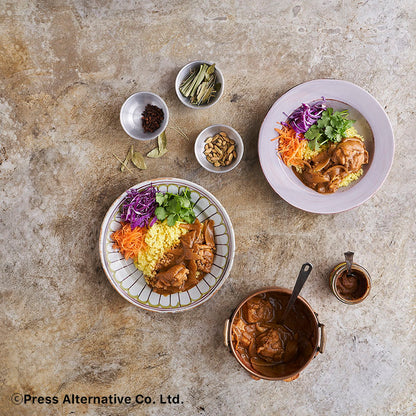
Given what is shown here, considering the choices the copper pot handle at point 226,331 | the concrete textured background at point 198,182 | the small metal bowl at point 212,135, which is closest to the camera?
the copper pot handle at point 226,331

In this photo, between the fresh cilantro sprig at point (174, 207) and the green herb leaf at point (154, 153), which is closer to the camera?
the fresh cilantro sprig at point (174, 207)

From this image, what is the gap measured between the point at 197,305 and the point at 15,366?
6.23 ft

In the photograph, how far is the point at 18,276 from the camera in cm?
333

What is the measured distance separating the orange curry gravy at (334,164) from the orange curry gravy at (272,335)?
1034 mm

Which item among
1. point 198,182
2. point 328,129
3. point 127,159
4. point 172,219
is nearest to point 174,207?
point 172,219

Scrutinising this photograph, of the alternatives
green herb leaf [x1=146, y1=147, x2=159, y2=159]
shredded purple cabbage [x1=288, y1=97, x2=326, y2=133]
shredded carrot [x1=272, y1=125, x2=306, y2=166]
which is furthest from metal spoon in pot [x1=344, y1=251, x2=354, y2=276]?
green herb leaf [x1=146, y1=147, x2=159, y2=159]

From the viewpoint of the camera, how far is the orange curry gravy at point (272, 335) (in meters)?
2.99

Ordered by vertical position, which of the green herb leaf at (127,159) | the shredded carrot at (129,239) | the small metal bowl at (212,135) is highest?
the small metal bowl at (212,135)

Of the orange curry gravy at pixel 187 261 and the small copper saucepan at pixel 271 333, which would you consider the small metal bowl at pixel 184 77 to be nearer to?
the orange curry gravy at pixel 187 261

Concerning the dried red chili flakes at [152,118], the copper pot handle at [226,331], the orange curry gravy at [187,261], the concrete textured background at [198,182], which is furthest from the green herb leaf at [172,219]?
the copper pot handle at [226,331]

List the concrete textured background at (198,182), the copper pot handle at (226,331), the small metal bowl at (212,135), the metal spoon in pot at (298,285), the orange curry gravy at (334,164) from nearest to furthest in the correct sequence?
the metal spoon in pot at (298,285), the copper pot handle at (226,331), the orange curry gravy at (334,164), the small metal bowl at (212,135), the concrete textured background at (198,182)

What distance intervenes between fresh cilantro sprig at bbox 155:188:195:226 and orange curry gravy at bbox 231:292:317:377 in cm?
95

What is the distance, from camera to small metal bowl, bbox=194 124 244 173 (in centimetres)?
310

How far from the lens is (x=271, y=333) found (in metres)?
3.04
